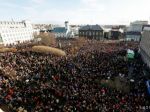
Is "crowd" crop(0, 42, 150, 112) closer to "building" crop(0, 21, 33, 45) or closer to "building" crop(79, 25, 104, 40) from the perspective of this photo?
"building" crop(0, 21, 33, 45)

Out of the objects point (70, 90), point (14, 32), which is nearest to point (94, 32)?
point (14, 32)

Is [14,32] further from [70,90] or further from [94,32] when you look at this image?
[70,90]

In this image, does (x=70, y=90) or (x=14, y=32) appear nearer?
(x=70, y=90)

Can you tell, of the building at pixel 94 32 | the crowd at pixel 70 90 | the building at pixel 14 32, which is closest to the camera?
the crowd at pixel 70 90

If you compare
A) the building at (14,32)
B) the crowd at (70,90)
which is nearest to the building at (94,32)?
the building at (14,32)

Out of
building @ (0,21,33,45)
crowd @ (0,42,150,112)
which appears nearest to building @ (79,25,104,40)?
building @ (0,21,33,45)

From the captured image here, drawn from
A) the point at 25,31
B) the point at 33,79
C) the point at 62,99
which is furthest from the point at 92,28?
the point at 62,99

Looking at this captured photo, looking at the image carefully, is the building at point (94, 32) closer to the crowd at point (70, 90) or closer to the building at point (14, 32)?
the building at point (14, 32)

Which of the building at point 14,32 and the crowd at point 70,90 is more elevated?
the building at point 14,32

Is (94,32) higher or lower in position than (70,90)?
higher
